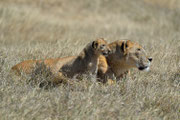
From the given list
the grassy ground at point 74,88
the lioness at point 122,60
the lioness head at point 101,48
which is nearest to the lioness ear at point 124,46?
the lioness at point 122,60

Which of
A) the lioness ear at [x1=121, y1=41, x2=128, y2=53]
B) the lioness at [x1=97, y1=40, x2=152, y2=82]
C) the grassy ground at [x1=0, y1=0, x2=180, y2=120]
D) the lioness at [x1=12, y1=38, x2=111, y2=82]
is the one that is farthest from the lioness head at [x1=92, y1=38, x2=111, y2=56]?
the grassy ground at [x1=0, y1=0, x2=180, y2=120]

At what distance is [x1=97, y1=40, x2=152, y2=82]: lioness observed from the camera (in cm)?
737

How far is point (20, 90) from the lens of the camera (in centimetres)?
612

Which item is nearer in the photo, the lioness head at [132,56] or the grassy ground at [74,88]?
the grassy ground at [74,88]

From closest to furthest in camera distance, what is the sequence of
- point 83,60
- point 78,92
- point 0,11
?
1. point 78,92
2. point 83,60
3. point 0,11

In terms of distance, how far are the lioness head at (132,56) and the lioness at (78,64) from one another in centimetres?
26

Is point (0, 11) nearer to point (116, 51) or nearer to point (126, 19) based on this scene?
point (126, 19)

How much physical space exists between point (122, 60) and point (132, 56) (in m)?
0.22

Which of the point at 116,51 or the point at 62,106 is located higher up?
the point at 116,51

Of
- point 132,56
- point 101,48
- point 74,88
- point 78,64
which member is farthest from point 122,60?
point 74,88

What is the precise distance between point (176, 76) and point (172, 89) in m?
1.34

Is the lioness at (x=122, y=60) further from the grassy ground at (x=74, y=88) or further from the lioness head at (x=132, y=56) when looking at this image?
the grassy ground at (x=74, y=88)

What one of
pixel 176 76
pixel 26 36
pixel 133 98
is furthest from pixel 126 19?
pixel 133 98

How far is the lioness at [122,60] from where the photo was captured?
7.37 meters
